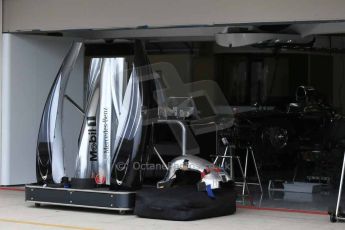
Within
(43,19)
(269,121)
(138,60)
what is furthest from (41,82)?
(269,121)

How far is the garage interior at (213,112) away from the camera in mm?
9617

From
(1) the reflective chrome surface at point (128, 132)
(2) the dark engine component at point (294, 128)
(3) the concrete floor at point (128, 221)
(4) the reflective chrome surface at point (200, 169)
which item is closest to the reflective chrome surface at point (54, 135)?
(3) the concrete floor at point (128, 221)

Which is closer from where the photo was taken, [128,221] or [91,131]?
[128,221]

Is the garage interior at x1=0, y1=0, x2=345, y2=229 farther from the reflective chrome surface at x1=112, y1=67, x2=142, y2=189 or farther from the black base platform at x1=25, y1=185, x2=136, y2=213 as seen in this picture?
the reflective chrome surface at x1=112, y1=67, x2=142, y2=189

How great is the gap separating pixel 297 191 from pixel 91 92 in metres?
3.80

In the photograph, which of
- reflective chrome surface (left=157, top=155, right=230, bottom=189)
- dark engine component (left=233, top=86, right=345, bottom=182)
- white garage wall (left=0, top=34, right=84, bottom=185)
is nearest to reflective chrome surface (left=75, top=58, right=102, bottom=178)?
reflective chrome surface (left=157, top=155, right=230, bottom=189)

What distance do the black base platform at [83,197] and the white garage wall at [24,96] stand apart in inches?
76.1

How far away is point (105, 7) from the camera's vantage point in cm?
1047

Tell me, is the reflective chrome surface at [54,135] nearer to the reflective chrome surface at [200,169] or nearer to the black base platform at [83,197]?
the black base platform at [83,197]

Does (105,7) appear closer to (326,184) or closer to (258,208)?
(258,208)

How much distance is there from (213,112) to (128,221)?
5.65 m

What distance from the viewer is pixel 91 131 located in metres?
9.91

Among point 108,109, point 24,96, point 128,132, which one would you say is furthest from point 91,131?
point 24,96

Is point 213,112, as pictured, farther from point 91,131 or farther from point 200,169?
point 200,169
